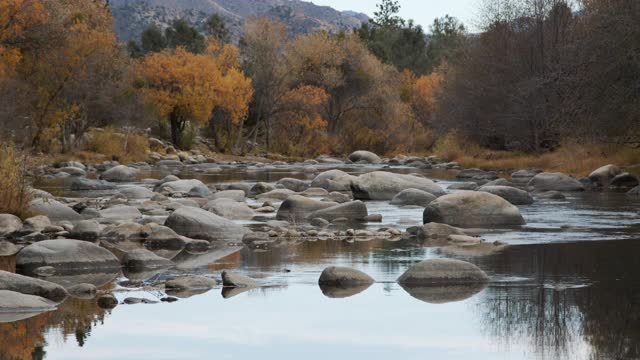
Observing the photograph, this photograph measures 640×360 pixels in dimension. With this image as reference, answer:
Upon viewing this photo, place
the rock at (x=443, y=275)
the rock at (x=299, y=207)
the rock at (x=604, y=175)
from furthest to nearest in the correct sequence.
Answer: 1. the rock at (x=604, y=175)
2. the rock at (x=299, y=207)
3. the rock at (x=443, y=275)

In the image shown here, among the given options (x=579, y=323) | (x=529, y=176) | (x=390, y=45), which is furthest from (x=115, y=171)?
(x=390, y=45)

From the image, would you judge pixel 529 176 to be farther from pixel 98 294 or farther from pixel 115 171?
pixel 98 294

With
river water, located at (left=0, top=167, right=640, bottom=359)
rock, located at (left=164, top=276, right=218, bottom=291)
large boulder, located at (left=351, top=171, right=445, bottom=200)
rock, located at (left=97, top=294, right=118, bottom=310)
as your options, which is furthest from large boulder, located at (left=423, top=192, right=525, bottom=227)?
rock, located at (left=97, top=294, right=118, bottom=310)

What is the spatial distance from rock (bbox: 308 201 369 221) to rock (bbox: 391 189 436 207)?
378 cm

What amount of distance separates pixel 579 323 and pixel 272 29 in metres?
54.5

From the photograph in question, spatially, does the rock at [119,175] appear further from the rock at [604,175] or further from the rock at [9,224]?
the rock at [9,224]

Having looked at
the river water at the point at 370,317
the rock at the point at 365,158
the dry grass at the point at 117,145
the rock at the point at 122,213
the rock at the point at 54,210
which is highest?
the dry grass at the point at 117,145

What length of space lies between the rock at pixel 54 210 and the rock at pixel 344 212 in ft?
15.1

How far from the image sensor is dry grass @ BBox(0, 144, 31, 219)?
52.6 feet

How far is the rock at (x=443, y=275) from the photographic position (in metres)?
11.2

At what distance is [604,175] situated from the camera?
98.1 ft

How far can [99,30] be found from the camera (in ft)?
166

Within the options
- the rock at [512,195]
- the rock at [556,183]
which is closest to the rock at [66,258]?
the rock at [512,195]

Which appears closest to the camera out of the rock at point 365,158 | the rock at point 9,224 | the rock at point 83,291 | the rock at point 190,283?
the rock at point 83,291
